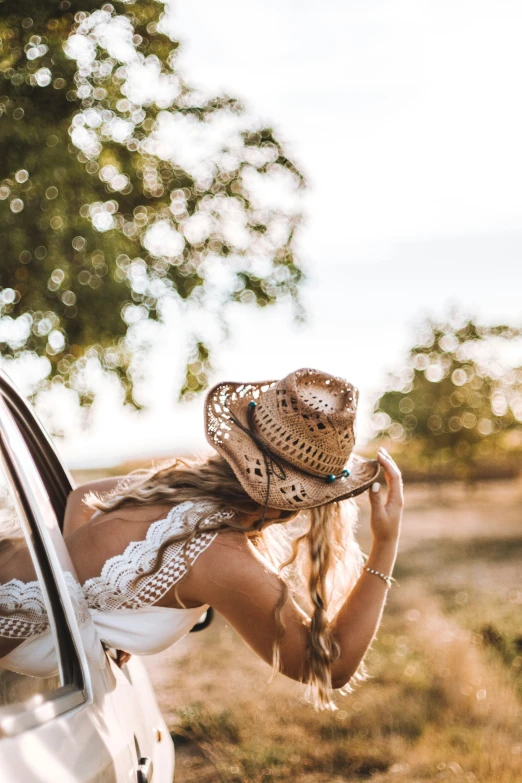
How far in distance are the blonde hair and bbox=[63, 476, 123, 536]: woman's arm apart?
0.09 metres

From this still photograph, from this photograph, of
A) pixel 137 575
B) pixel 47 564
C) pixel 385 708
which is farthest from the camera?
pixel 385 708

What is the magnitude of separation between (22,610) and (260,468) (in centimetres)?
89

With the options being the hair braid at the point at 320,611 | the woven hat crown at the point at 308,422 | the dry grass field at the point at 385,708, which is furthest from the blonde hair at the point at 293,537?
the dry grass field at the point at 385,708

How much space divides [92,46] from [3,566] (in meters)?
7.83

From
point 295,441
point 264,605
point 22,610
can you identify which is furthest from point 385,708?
point 22,610

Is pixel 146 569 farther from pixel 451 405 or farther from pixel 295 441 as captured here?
pixel 451 405

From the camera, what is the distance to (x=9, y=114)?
26.0ft

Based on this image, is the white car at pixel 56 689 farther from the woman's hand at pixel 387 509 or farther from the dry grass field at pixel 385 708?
the dry grass field at pixel 385 708

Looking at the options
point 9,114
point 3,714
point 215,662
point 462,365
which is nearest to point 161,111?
point 9,114

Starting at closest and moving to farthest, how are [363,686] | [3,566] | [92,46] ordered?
[3,566] < [363,686] < [92,46]

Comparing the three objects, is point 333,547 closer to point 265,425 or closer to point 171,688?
point 265,425

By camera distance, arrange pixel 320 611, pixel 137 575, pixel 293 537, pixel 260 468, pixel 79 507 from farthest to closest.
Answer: pixel 293 537 < pixel 79 507 < pixel 260 468 < pixel 320 611 < pixel 137 575

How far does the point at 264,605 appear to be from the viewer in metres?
2.24

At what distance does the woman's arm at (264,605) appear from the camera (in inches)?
88.1
